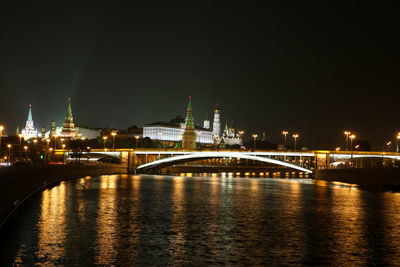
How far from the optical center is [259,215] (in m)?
31.4

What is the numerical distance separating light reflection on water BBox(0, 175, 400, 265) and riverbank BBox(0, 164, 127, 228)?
0.82 m

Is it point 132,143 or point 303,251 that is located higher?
point 132,143

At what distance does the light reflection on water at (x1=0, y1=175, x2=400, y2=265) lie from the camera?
1794cm

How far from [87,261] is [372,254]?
1021cm

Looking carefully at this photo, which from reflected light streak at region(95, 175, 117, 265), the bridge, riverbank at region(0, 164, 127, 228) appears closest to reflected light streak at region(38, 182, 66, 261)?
reflected light streak at region(95, 175, 117, 265)

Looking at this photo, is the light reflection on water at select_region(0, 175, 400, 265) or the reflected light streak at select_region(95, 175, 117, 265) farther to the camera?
the light reflection on water at select_region(0, 175, 400, 265)

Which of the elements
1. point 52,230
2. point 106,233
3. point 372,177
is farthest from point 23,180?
point 372,177

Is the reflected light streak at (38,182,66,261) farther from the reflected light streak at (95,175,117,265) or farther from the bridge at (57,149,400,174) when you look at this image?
the bridge at (57,149,400,174)

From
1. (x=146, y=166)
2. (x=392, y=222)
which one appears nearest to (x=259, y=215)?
(x=392, y=222)

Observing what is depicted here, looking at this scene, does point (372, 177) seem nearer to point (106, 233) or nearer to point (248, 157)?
point (248, 157)

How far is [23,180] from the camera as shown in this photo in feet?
111

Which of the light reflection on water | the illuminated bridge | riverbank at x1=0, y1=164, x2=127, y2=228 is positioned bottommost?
the light reflection on water

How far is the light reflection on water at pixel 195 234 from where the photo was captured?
17.9 metres

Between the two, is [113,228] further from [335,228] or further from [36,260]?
[335,228]
